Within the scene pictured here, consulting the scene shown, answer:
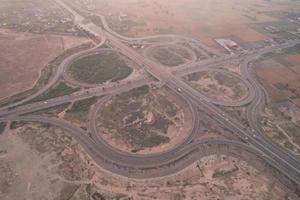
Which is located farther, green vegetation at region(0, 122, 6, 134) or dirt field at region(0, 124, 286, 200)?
green vegetation at region(0, 122, 6, 134)

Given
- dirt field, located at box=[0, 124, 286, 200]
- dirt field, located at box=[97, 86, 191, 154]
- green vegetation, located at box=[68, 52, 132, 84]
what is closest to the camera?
dirt field, located at box=[0, 124, 286, 200]

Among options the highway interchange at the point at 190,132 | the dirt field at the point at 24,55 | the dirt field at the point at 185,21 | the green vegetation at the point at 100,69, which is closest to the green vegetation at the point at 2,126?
the highway interchange at the point at 190,132

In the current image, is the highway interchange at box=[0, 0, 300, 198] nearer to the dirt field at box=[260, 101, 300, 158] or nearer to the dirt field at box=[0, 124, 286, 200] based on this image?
the dirt field at box=[260, 101, 300, 158]

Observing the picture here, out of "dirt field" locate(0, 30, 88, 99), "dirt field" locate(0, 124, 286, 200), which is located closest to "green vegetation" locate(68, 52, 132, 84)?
"dirt field" locate(0, 30, 88, 99)

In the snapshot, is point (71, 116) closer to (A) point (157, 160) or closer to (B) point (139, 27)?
(A) point (157, 160)

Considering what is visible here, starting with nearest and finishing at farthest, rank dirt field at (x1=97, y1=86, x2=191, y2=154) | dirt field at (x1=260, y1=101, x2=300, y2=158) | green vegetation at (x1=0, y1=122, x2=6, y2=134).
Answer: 1. dirt field at (x1=97, y1=86, x2=191, y2=154)
2. green vegetation at (x1=0, y1=122, x2=6, y2=134)
3. dirt field at (x1=260, y1=101, x2=300, y2=158)

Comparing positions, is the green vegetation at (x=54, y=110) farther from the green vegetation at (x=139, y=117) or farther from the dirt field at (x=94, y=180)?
the dirt field at (x=94, y=180)

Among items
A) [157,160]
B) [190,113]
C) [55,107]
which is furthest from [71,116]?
[190,113]
